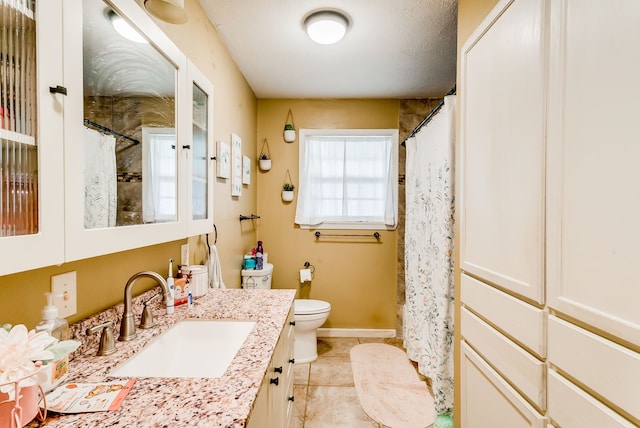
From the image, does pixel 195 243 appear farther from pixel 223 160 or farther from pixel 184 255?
pixel 223 160

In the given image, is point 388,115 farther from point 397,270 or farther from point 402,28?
point 397,270

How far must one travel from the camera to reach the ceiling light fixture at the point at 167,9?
99 cm

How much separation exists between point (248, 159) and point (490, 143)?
2.09 metres

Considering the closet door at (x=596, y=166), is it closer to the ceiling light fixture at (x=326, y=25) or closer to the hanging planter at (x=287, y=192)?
the ceiling light fixture at (x=326, y=25)

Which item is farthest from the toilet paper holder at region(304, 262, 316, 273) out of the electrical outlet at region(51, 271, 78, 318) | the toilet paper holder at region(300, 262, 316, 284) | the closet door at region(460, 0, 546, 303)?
the electrical outlet at region(51, 271, 78, 318)

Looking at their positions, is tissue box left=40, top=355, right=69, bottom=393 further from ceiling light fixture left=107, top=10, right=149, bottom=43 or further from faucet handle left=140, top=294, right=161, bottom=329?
ceiling light fixture left=107, top=10, right=149, bottom=43

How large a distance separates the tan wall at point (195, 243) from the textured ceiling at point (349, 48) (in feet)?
0.59

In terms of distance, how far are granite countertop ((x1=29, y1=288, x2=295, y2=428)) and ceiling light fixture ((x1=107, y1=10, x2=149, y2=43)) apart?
2.86ft

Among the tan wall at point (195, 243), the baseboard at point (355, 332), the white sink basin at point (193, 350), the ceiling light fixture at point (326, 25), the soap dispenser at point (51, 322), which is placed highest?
the ceiling light fixture at point (326, 25)

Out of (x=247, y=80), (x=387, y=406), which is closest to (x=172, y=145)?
(x=247, y=80)

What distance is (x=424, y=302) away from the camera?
2.24 metres

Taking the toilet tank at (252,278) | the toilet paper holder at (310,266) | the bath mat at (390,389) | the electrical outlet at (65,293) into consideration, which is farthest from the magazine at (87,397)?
the toilet paper holder at (310,266)

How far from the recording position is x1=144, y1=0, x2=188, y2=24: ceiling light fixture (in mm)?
992

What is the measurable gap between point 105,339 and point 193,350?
0.34 metres
